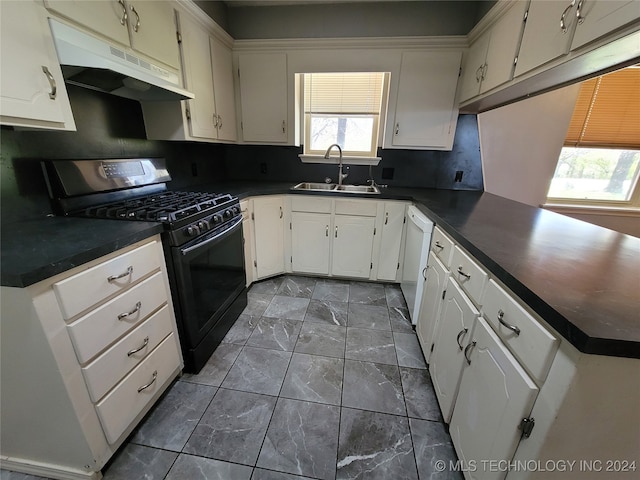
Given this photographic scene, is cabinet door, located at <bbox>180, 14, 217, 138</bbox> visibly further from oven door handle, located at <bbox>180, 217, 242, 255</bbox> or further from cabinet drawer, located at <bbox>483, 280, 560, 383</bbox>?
cabinet drawer, located at <bbox>483, 280, 560, 383</bbox>

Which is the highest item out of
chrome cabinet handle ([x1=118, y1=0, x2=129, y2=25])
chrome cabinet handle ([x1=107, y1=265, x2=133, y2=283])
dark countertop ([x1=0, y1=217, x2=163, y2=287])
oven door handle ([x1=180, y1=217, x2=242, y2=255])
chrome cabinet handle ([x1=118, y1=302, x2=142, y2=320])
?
chrome cabinet handle ([x1=118, y1=0, x2=129, y2=25])

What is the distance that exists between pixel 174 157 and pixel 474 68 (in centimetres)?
253

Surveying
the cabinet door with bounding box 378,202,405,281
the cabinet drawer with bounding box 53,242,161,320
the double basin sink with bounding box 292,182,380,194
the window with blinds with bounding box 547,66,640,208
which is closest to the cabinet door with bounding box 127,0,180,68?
the cabinet drawer with bounding box 53,242,161,320

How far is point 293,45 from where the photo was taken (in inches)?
92.6

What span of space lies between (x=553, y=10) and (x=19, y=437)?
2943mm

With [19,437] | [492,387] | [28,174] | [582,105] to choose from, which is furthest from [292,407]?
[582,105]

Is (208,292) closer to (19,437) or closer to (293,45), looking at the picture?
(19,437)

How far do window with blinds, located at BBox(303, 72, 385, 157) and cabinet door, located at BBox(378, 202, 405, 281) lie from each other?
0.80 m

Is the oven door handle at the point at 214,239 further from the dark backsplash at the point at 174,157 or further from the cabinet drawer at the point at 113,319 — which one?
the dark backsplash at the point at 174,157

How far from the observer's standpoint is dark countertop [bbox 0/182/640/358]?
57 centimetres

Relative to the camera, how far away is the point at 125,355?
1077mm

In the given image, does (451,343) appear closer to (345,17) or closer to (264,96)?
(264,96)

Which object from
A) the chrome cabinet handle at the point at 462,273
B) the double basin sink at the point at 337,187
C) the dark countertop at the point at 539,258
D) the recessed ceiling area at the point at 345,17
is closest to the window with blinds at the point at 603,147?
the recessed ceiling area at the point at 345,17

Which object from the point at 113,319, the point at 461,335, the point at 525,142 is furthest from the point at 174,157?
the point at 525,142
